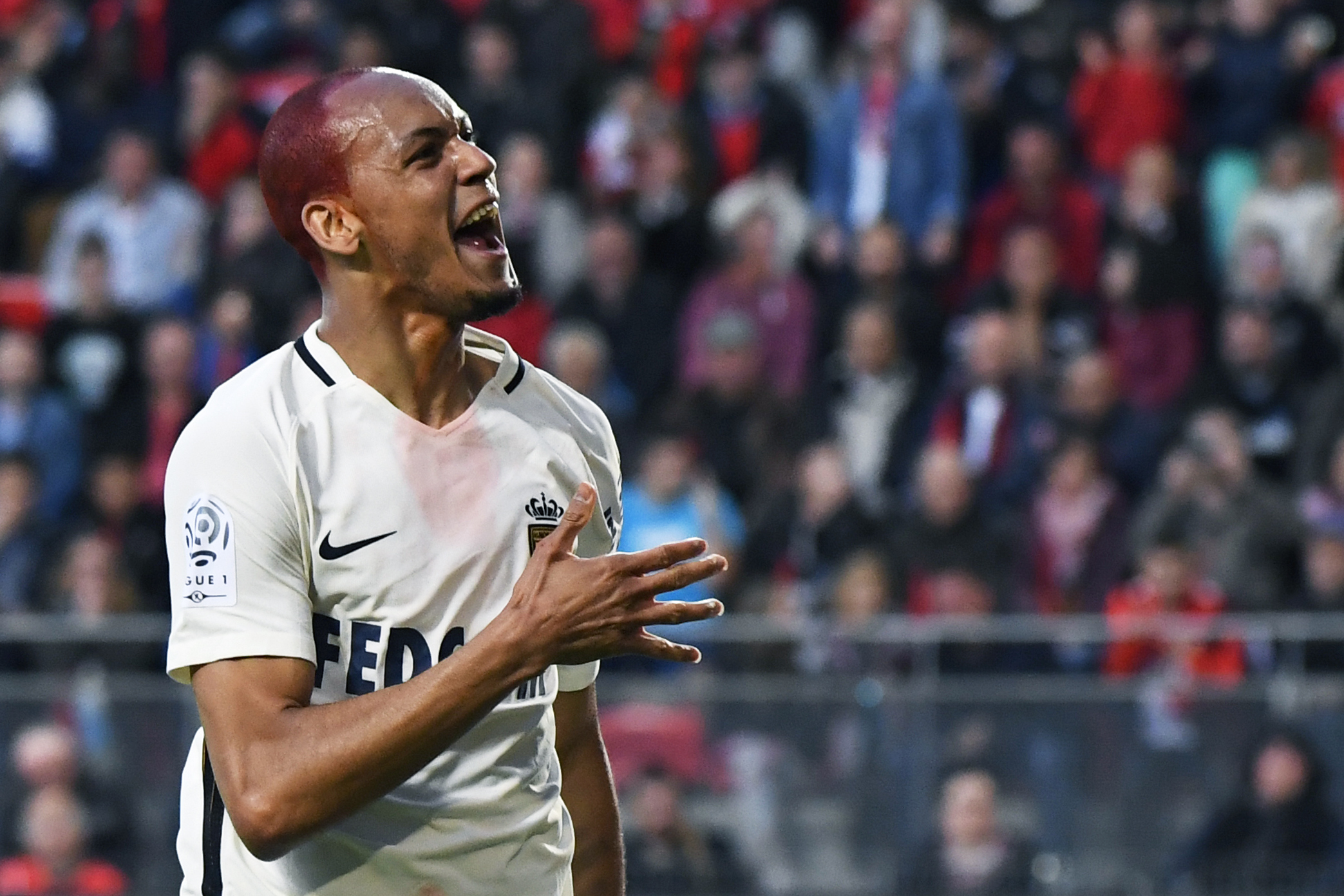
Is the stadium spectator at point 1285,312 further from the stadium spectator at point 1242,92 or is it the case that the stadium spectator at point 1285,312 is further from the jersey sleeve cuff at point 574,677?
the jersey sleeve cuff at point 574,677

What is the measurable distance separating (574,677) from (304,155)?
99 cm

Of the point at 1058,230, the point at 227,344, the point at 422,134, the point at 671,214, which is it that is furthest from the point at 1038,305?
the point at 422,134

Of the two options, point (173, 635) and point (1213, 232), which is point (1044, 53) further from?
point (173, 635)

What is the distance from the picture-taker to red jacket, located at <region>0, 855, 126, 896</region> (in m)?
8.76

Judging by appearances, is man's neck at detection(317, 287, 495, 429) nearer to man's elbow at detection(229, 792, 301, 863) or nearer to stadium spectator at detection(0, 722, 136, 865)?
man's elbow at detection(229, 792, 301, 863)

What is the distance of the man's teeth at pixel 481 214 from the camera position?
3.46 m

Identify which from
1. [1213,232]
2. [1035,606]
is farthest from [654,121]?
[1035,606]

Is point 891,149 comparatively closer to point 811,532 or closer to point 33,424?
point 811,532

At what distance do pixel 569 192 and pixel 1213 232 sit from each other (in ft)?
11.3

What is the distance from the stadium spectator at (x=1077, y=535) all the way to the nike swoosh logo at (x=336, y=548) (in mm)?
6329

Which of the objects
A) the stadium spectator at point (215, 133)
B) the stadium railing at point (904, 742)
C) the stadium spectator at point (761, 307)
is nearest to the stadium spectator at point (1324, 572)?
the stadium railing at point (904, 742)

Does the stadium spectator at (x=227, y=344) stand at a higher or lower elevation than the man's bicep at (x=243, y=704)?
higher

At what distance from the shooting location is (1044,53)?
40.2 feet

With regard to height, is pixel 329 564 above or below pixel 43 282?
below
